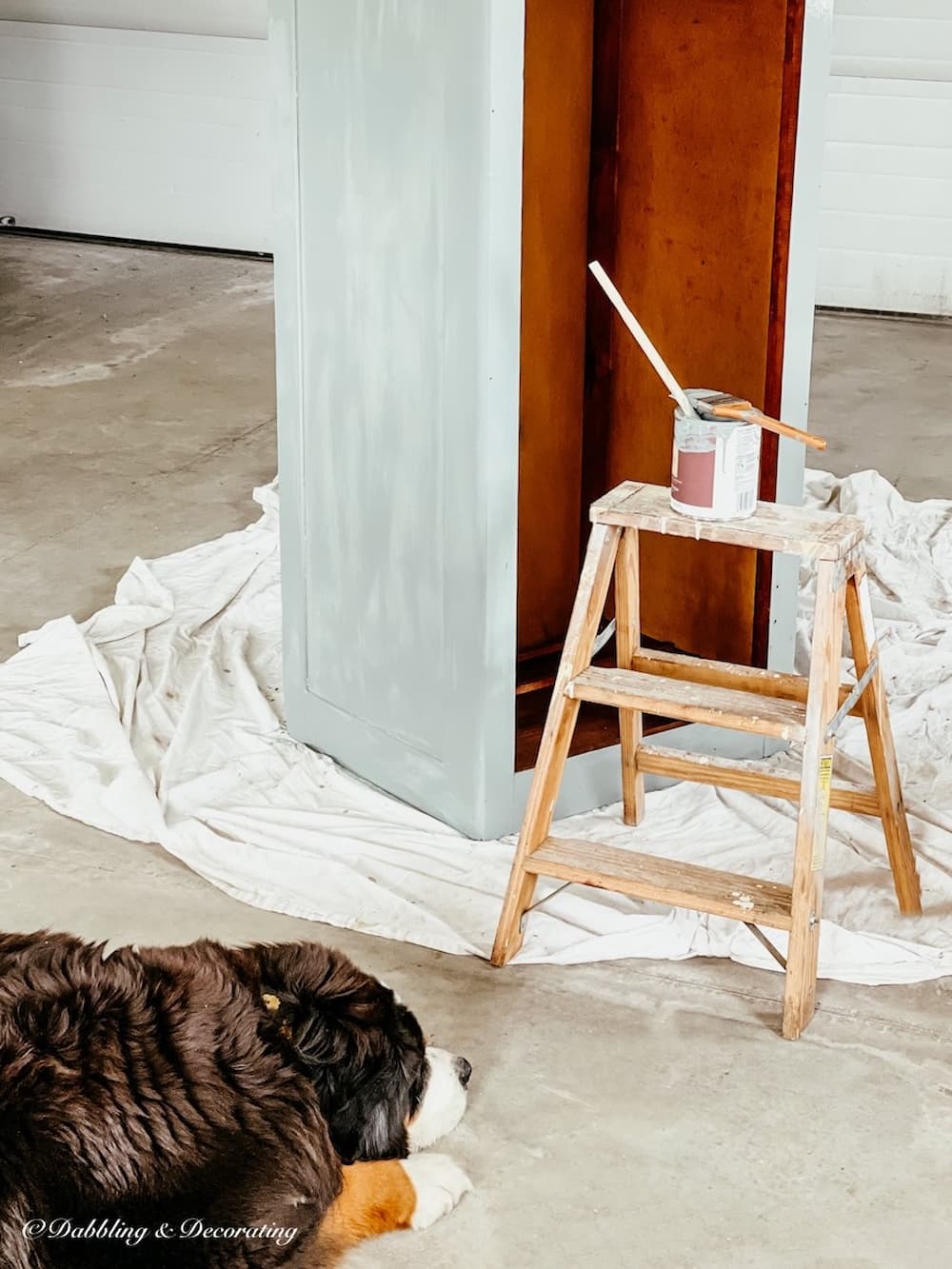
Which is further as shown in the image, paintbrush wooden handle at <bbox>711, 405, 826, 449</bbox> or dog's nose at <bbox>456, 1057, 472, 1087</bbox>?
paintbrush wooden handle at <bbox>711, 405, 826, 449</bbox>

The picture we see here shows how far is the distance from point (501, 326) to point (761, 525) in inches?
28.6

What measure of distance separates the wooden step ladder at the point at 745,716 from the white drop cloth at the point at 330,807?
0.51 feet

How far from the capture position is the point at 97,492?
598 centimetres

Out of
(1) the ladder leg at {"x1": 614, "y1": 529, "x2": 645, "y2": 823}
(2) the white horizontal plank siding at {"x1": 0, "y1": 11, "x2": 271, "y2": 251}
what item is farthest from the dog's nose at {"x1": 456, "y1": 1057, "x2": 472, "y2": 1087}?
(2) the white horizontal plank siding at {"x1": 0, "y1": 11, "x2": 271, "y2": 251}

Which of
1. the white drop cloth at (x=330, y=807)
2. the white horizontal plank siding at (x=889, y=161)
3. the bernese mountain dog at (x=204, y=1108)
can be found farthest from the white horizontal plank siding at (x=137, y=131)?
the bernese mountain dog at (x=204, y=1108)

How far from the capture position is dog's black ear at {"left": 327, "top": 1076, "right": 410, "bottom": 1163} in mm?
2322

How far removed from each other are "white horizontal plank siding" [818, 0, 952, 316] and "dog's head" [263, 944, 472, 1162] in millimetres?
7170

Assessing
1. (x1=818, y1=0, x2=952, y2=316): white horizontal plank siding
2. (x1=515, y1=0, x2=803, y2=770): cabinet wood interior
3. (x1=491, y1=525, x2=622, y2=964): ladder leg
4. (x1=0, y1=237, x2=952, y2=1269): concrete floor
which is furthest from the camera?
(x1=818, y1=0, x2=952, y2=316): white horizontal plank siding

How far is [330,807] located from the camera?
12.2ft

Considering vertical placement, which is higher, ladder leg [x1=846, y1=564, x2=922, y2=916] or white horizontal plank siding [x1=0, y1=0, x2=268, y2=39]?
white horizontal plank siding [x1=0, y1=0, x2=268, y2=39]

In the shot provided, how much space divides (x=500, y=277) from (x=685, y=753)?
1093 millimetres

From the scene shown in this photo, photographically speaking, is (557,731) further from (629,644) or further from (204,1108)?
(204,1108)

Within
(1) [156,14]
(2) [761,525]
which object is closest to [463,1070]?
(2) [761,525]

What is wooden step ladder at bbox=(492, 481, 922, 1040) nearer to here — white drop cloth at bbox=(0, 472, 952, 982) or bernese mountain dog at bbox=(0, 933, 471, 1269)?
white drop cloth at bbox=(0, 472, 952, 982)
